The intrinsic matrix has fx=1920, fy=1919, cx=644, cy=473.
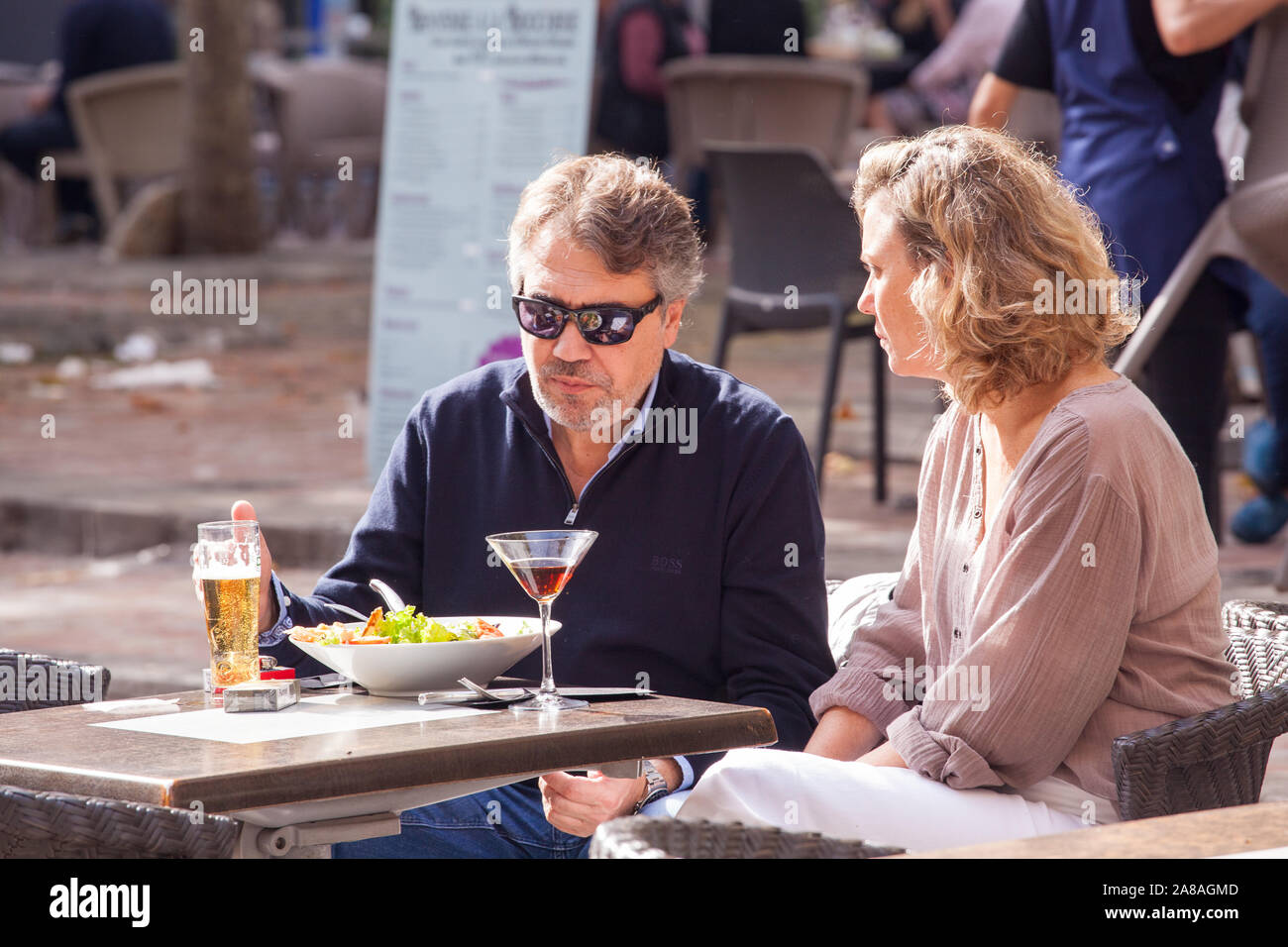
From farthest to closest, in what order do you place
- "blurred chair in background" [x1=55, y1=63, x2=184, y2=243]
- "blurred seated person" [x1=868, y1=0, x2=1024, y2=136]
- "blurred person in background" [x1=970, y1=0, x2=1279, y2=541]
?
1. "blurred chair in background" [x1=55, y1=63, x2=184, y2=243]
2. "blurred seated person" [x1=868, y1=0, x2=1024, y2=136]
3. "blurred person in background" [x1=970, y1=0, x2=1279, y2=541]

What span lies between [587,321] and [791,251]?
370 cm

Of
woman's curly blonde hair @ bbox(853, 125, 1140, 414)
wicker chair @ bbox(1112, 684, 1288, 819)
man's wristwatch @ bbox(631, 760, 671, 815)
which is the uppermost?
woman's curly blonde hair @ bbox(853, 125, 1140, 414)

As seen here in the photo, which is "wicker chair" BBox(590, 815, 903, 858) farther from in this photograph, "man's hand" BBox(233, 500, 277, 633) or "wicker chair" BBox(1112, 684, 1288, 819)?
"man's hand" BBox(233, 500, 277, 633)

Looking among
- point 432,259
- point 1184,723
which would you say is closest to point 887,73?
point 432,259

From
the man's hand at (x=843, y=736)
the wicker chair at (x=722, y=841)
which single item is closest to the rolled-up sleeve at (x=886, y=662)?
the man's hand at (x=843, y=736)

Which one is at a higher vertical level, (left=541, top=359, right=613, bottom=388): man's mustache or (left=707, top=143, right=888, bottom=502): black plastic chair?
(left=541, top=359, right=613, bottom=388): man's mustache

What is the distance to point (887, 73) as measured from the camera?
15.4 metres

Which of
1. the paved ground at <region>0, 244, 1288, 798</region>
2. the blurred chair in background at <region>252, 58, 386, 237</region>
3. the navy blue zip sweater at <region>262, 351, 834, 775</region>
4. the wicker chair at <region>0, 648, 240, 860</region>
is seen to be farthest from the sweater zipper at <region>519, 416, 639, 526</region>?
the blurred chair in background at <region>252, 58, 386, 237</region>

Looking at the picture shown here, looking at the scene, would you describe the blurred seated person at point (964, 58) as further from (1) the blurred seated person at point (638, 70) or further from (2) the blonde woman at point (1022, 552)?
(2) the blonde woman at point (1022, 552)

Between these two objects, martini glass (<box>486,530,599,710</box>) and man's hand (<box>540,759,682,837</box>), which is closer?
martini glass (<box>486,530,599,710</box>)

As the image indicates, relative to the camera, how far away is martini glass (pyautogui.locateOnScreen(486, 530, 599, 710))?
266cm

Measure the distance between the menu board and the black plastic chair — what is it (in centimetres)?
62

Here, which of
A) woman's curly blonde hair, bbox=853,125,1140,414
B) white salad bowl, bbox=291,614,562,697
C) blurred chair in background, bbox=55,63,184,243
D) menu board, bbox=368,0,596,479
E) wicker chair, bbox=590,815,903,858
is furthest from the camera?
blurred chair in background, bbox=55,63,184,243
